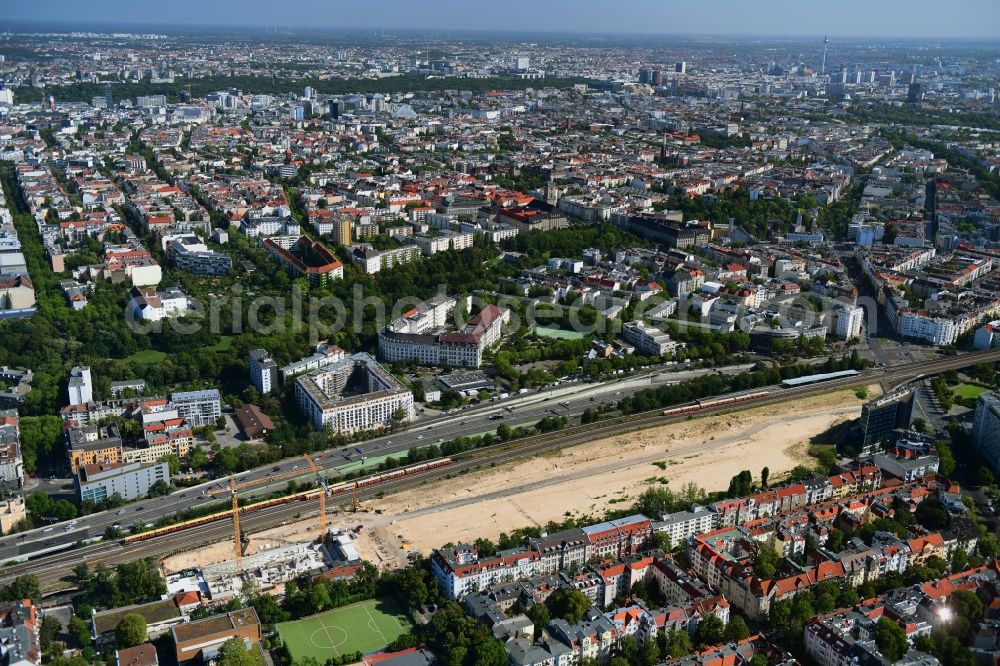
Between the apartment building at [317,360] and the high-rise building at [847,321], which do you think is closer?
the apartment building at [317,360]

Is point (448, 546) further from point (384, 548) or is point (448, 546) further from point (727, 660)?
point (727, 660)

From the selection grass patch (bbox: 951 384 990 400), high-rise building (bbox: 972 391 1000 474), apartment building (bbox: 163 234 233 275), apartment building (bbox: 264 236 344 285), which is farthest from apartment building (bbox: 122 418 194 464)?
grass patch (bbox: 951 384 990 400)

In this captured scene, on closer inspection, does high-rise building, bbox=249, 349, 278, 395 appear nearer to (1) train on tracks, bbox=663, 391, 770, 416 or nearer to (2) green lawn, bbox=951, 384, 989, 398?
(1) train on tracks, bbox=663, 391, 770, 416

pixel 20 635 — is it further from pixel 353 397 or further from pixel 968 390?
pixel 968 390

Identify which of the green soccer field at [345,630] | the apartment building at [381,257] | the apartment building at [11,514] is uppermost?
the apartment building at [381,257]

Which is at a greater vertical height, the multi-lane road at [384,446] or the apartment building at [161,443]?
the apartment building at [161,443]

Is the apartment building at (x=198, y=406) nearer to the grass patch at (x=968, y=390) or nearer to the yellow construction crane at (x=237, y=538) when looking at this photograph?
the yellow construction crane at (x=237, y=538)

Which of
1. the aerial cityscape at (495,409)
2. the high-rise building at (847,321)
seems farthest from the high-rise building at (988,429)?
the high-rise building at (847,321)
